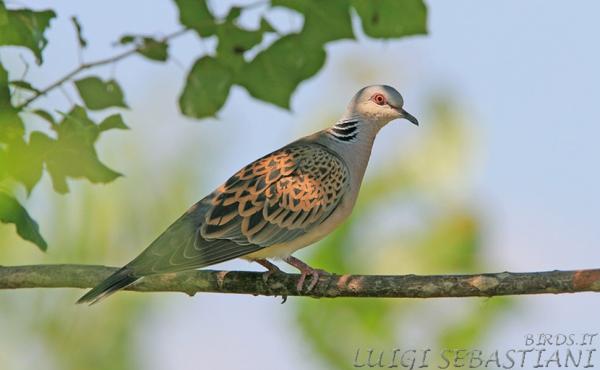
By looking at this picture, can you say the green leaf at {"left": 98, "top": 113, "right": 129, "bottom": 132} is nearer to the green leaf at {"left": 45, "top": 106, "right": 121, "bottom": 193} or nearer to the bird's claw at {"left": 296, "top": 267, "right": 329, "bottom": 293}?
the green leaf at {"left": 45, "top": 106, "right": 121, "bottom": 193}

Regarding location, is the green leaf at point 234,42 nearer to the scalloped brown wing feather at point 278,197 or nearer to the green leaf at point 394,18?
the green leaf at point 394,18

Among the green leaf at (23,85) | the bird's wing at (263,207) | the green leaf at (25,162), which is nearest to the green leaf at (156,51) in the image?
the green leaf at (23,85)

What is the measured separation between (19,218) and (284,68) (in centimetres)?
127

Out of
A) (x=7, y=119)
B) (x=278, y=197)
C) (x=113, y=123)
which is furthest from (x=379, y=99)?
(x=7, y=119)

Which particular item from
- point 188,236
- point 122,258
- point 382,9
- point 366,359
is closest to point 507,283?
point 382,9

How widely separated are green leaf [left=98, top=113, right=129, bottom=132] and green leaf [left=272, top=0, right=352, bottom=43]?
825 millimetres

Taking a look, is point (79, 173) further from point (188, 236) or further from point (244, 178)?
point (244, 178)

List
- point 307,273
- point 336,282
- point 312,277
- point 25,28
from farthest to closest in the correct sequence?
point 307,273 → point 312,277 → point 336,282 → point 25,28

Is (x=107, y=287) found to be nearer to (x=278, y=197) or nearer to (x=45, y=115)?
(x=45, y=115)

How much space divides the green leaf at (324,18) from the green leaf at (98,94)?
801 millimetres

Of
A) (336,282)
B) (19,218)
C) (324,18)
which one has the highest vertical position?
(324,18)

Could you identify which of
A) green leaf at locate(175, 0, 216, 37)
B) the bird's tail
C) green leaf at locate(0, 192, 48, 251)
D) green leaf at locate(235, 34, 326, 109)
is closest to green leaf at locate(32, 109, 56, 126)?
green leaf at locate(0, 192, 48, 251)

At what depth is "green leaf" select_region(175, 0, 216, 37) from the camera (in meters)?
3.98

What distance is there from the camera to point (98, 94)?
401cm
